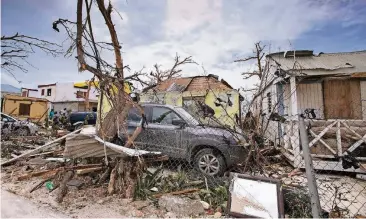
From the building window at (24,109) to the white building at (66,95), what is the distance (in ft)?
26.9

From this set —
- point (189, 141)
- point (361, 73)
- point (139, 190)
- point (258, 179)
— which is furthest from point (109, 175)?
point (361, 73)

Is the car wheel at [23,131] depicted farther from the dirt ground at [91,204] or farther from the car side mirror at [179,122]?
the car side mirror at [179,122]

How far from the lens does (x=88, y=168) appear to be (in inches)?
180

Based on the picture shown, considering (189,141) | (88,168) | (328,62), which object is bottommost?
(88,168)

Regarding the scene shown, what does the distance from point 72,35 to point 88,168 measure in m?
2.54

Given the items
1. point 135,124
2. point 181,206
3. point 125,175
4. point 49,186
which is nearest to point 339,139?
point 181,206

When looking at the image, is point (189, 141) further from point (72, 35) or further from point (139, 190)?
point (72, 35)

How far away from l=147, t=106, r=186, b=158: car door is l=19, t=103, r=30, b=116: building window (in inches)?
940

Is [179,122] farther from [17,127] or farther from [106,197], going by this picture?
[17,127]

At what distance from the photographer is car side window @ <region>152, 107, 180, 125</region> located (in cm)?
656

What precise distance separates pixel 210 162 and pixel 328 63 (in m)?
8.39

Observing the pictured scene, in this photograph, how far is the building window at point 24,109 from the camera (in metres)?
24.5

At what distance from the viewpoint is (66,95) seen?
37.0 m

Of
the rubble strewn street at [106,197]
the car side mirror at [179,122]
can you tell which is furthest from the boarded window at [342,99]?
the car side mirror at [179,122]
